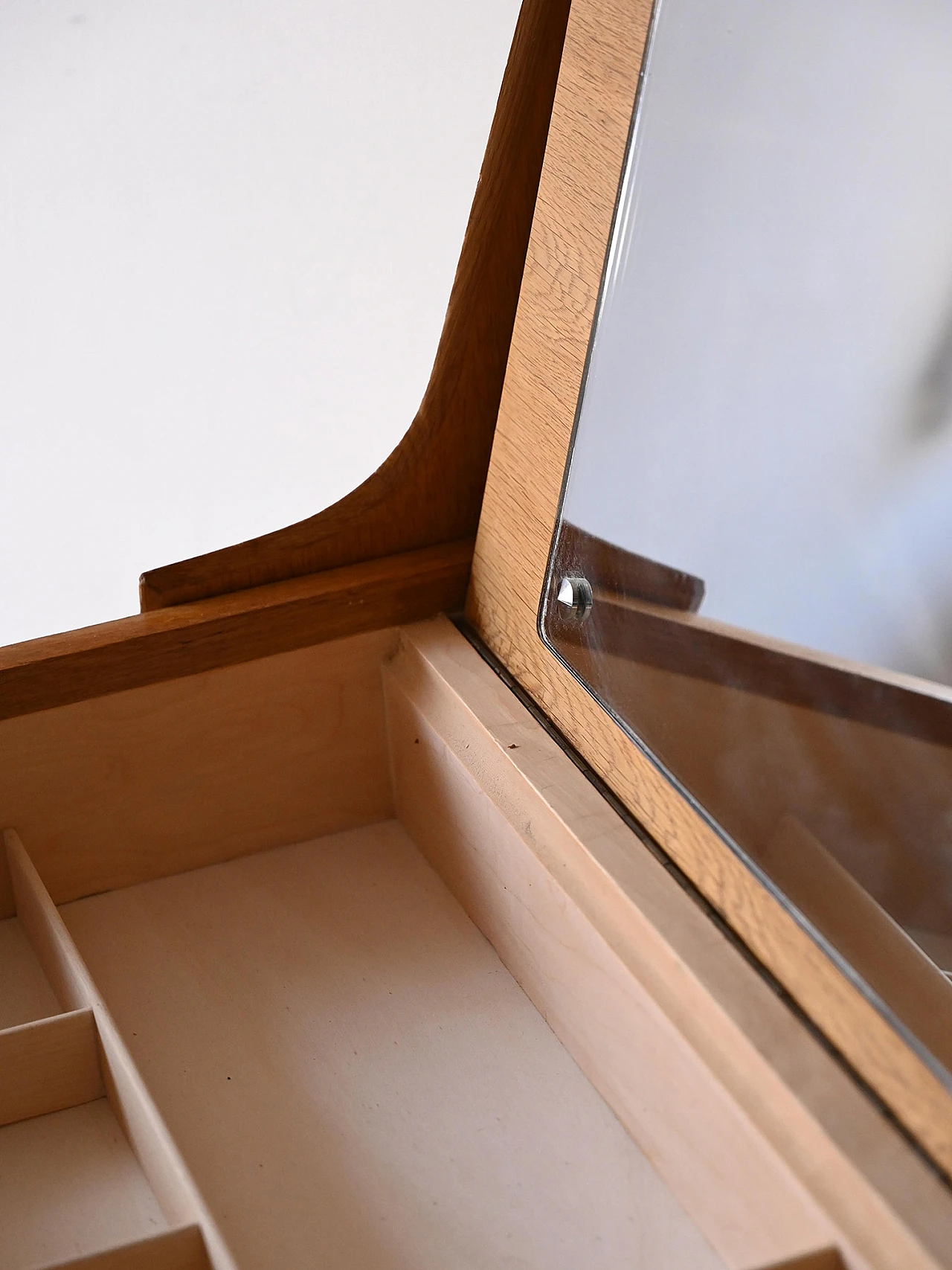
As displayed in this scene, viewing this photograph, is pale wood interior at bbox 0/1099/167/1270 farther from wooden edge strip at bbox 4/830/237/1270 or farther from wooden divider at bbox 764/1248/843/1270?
wooden divider at bbox 764/1248/843/1270

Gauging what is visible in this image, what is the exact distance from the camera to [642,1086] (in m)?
0.68

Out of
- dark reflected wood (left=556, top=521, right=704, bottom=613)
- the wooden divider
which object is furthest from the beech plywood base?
dark reflected wood (left=556, top=521, right=704, bottom=613)

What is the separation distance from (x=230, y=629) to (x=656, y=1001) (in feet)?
1.28

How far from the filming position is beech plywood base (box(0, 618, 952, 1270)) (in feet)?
2.00

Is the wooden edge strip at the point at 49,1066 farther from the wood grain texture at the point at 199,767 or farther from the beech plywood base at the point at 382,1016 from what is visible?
the wood grain texture at the point at 199,767

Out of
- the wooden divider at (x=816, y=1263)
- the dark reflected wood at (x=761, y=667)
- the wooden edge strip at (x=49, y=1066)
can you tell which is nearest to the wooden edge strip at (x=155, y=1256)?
the wooden edge strip at (x=49, y=1066)

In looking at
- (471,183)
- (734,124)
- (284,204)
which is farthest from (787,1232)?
(284,204)

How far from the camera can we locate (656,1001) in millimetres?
639

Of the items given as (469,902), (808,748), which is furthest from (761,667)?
(469,902)

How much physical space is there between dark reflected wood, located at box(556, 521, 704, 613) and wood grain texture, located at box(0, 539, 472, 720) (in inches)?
5.5

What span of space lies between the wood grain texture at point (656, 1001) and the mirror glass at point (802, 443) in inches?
→ 1.9

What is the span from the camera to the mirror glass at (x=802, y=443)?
2.00 feet

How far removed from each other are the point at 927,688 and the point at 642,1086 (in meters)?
0.26

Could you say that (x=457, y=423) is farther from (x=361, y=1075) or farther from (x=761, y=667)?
(x=361, y=1075)
